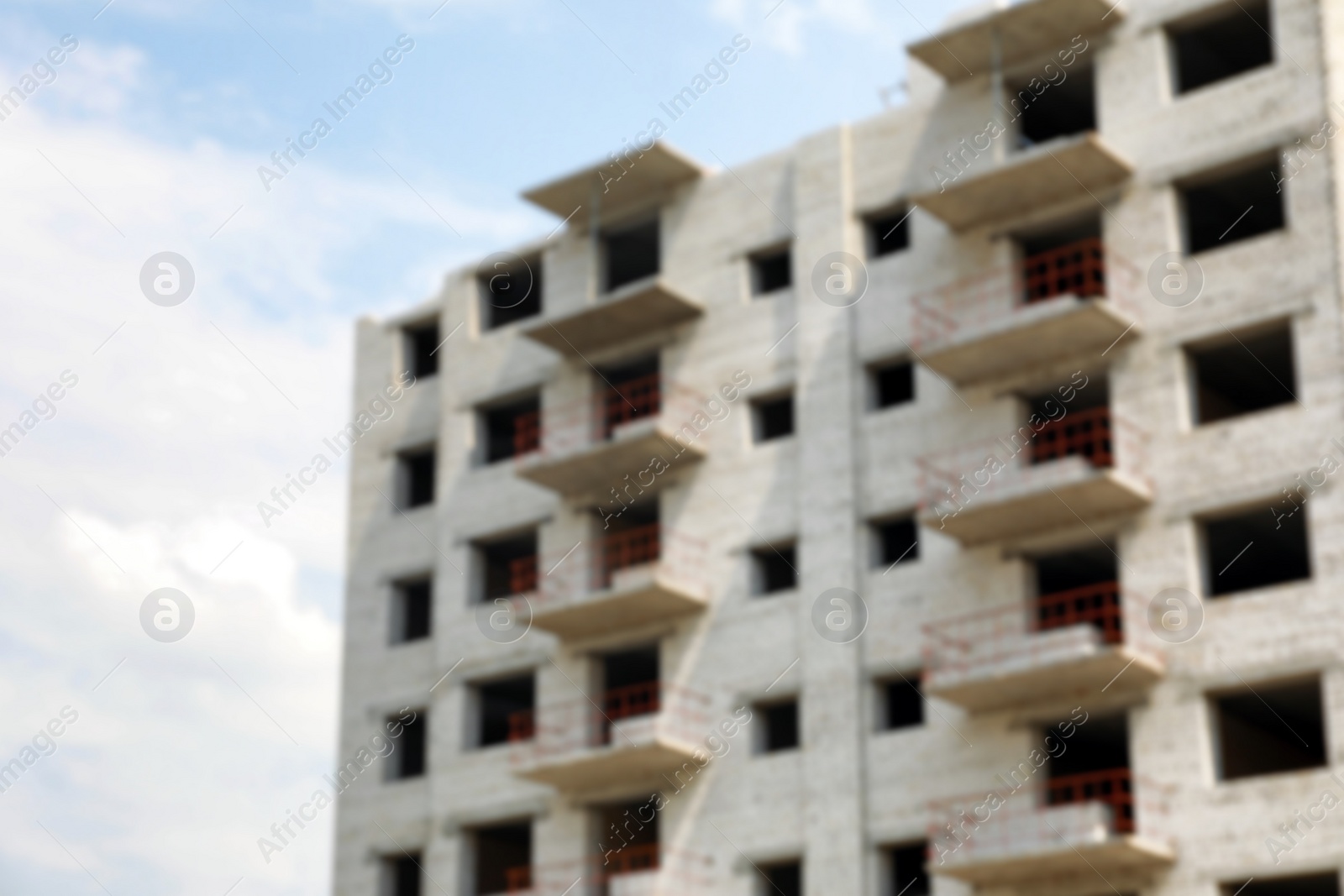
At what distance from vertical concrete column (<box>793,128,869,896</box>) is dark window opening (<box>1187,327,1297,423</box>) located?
276 inches

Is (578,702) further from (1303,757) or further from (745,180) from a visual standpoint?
(1303,757)

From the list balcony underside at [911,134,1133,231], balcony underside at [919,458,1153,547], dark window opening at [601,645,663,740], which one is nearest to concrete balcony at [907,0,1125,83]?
balcony underside at [911,134,1133,231]

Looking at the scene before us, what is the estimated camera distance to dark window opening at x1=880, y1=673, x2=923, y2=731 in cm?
4209

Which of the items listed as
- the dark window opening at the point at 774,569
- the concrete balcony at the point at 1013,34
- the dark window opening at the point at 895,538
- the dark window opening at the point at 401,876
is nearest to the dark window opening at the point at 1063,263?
the concrete balcony at the point at 1013,34

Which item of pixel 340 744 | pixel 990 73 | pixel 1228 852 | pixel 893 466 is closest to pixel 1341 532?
pixel 1228 852

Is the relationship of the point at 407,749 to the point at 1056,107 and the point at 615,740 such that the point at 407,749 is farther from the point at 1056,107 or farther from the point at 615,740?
the point at 1056,107

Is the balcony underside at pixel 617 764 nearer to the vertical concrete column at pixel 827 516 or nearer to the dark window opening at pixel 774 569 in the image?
the vertical concrete column at pixel 827 516

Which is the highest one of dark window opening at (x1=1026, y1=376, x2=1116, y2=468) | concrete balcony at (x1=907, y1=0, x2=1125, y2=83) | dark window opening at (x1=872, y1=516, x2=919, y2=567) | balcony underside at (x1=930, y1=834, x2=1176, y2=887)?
concrete balcony at (x1=907, y1=0, x2=1125, y2=83)

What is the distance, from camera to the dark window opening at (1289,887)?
3669 centimetres

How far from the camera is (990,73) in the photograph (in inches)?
1743

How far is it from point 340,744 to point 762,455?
43.4ft

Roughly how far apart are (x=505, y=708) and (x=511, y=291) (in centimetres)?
1009

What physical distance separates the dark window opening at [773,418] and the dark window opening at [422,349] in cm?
1072
